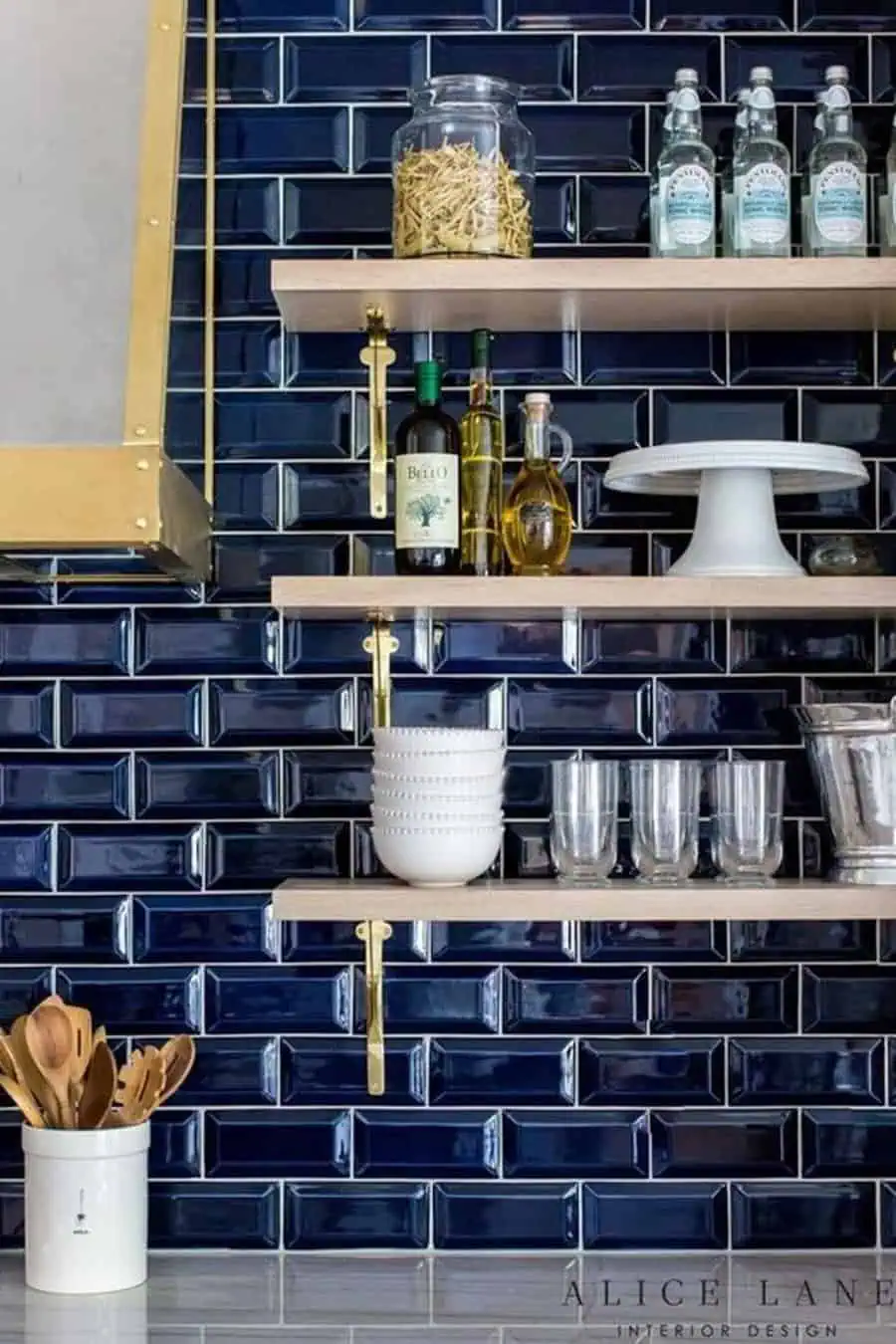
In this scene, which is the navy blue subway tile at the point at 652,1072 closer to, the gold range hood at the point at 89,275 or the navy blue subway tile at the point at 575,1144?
the navy blue subway tile at the point at 575,1144

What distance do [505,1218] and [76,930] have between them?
0.60 m

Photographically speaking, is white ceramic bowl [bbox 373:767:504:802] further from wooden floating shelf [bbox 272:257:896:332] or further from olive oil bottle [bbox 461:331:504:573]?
wooden floating shelf [bbox 272:257:896:332]

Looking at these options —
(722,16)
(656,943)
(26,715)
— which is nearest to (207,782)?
(26,715)

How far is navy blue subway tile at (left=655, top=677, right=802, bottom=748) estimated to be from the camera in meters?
2.12

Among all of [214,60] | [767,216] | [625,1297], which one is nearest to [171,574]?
[214,60]

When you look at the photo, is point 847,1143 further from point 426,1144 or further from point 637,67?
point 637,67

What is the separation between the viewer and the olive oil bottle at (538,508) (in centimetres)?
199

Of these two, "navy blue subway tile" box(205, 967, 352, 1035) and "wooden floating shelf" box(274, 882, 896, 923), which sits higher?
"wooden floating shelf" box(274, 882, 896, 923)

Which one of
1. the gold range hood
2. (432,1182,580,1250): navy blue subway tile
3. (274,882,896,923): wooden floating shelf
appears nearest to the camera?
the gold range hood

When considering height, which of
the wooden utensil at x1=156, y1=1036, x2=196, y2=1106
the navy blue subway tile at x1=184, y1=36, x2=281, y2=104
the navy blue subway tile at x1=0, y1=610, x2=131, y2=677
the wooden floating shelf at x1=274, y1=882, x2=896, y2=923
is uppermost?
the navy blue subway tile at x1=184, y1=36, x2=281, y2=104

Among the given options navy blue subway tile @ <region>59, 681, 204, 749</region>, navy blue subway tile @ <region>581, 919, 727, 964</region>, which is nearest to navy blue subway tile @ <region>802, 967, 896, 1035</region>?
navy blue subway tile @ <region>581, 919, 727, 964</region>

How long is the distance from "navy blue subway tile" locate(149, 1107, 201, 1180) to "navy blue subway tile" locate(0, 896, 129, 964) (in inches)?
7.6

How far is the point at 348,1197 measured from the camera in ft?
6.88

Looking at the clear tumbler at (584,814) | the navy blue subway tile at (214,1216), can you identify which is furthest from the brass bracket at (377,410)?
the navy blue subway tile at (214,1216)
